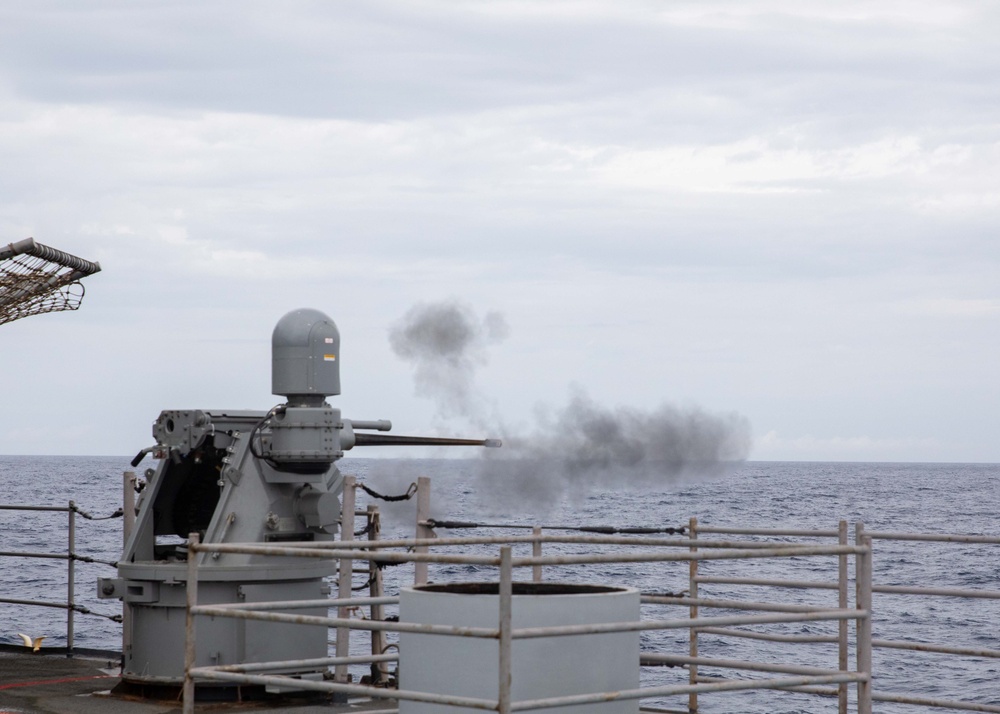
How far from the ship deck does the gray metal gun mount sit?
0.93 feet

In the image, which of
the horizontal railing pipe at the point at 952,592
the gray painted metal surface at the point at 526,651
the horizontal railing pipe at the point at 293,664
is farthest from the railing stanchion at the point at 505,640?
the horizontal railing pipe at the point at 952,592

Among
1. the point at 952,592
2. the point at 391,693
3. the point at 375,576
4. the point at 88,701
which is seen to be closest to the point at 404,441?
the point at 375,576

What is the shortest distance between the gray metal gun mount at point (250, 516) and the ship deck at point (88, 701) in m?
0.28

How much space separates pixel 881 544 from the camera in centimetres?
4972

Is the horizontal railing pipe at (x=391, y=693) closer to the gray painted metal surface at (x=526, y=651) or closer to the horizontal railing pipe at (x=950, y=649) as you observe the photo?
the gray painted metal surface at (x=526, y=651)

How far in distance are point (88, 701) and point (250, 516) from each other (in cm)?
158

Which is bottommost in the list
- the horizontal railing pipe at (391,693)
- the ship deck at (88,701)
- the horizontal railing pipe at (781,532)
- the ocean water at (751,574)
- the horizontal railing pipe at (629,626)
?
the ocean water at (751,574)

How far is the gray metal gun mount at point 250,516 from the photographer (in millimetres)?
9156

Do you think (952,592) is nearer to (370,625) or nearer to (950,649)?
(950,649)

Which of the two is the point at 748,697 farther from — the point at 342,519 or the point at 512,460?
the point at 342,519

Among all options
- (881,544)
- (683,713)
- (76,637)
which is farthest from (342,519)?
(881,544)

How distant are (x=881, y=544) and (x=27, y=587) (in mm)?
30315

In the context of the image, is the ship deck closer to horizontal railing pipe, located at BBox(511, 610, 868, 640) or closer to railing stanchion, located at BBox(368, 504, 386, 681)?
railing stanchion, located at BBox(368, 504, 386, 681)

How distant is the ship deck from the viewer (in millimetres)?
8617
